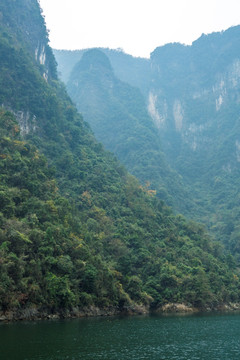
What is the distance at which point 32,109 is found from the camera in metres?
68.6

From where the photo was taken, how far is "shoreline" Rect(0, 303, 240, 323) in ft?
102

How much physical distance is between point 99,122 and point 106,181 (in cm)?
7494

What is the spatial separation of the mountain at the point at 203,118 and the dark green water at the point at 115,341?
6552 cm

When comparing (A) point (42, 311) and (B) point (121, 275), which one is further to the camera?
(B) point (121, 275)

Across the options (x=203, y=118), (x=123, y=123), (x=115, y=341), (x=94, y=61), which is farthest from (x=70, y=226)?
(x=203, y=118)

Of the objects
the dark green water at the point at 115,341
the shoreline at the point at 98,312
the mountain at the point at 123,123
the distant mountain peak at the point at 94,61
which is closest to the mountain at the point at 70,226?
the shoreline at the point at 98,312

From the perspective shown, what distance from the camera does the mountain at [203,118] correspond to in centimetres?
11388

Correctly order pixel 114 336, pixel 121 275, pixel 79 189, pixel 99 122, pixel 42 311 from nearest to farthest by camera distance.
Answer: pixel 114 336
pixel 42 311
pixel 121 275
pixel 79 189
pixel 99 122

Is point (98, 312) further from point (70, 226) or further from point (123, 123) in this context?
point (123, 123)

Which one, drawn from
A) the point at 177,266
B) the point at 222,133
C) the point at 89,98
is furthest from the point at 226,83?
the point at 177,266

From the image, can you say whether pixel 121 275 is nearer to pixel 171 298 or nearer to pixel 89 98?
pixel 171 298

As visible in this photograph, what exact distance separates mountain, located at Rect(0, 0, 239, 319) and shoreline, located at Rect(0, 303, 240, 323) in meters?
0.16

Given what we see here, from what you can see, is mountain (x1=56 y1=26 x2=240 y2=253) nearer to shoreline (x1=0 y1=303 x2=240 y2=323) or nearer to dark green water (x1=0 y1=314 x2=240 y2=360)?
shoreline (x1=0 y1=303 x2=240 y2=323)

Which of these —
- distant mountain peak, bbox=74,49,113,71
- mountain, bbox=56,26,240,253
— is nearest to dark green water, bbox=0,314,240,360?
mountain, bbox=56,26,240,253
